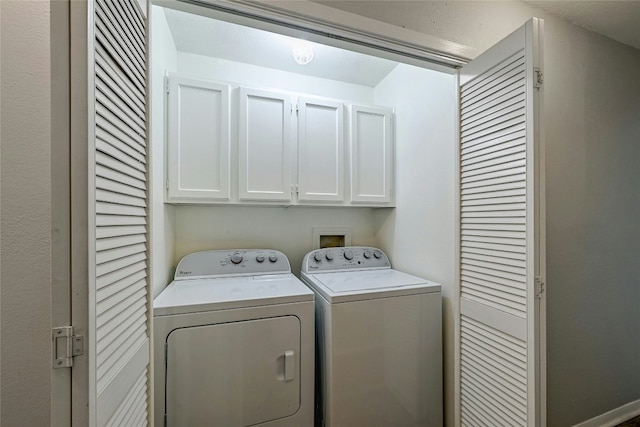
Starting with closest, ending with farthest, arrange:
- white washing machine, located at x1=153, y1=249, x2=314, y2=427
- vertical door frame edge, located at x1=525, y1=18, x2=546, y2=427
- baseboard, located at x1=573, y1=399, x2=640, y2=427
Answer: vertical door frame edge, located at x1=525, y1=18, x2=546, y2=427
white washing machine, located at x1=153, y1=249, x2=314, y2=427
baseboard, located at x1=573, y1=399, x2=640, y2=427

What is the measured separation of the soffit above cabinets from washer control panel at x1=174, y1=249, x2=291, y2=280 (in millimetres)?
1508

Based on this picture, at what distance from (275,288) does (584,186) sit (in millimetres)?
2055

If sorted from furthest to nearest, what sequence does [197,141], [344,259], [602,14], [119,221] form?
[344,259], [197,141], [602,14], [119,221]

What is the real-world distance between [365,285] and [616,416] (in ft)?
6.42

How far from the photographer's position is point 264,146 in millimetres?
1896

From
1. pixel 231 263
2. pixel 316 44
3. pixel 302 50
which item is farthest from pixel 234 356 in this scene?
pixel 316 44

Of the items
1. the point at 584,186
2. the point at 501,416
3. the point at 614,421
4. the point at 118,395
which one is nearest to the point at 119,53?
the point at 118,395

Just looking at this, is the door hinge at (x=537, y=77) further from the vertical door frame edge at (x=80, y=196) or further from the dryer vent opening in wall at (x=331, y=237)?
the dryer vent opening in wall at (x=331, y=237)

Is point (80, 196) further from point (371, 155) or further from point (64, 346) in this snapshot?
point (371, 155)

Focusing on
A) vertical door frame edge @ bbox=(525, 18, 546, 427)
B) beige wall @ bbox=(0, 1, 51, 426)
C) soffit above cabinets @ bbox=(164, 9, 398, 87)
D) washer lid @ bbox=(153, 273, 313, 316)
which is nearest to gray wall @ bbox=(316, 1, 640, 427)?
vertical door frame edge @ bbox=(525, 18, 546, 427)

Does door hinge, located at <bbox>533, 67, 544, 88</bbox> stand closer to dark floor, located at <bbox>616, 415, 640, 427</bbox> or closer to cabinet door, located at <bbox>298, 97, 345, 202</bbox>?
cabinet door, located at <bbox>298, 97, 345, 202</bbox>

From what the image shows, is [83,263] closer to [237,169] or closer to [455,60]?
[237,169]

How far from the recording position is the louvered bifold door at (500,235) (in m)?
1.04

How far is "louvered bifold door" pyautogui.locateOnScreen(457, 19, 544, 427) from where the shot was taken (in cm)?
104
